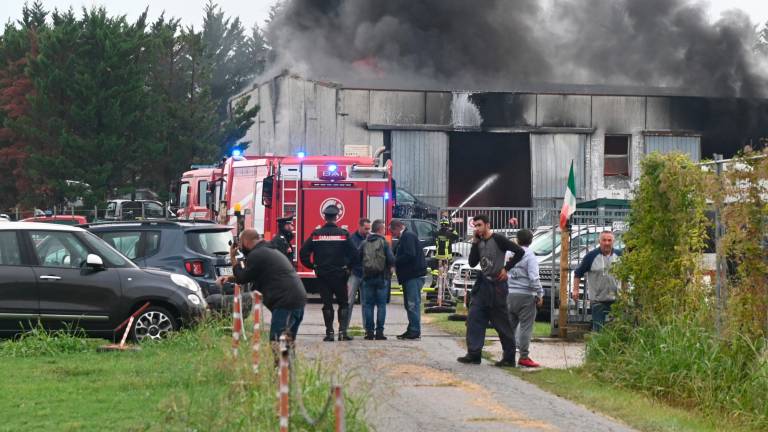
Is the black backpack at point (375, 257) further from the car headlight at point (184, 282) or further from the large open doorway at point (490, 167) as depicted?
the large open doorway at point (490, 167)

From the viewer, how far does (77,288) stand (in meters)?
14.9

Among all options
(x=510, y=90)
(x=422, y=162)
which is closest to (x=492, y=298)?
(x=422, y=162)

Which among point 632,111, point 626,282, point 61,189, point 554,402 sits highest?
point 632,111

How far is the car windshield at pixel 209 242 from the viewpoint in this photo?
59.2 ft

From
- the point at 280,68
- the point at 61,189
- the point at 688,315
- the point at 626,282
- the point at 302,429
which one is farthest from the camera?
the point at 280,68

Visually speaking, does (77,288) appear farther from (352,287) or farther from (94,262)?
(352,287)

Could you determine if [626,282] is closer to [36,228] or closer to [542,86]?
[36,228]

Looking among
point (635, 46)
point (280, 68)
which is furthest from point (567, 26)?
point (280, 68)

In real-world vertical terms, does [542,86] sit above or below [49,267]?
above

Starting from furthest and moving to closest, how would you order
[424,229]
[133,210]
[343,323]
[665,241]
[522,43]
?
[522,43] < [133,210] < [424,229] < [343,323] < [665,241]

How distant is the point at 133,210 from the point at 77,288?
2507cm

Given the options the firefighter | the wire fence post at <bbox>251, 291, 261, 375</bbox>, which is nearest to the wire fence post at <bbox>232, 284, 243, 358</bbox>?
the wire fence post at <bbox>251, 291, 261, 375</bbox>

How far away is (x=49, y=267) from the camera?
14906 millimetres

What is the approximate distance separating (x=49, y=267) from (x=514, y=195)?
3333 centimetres
